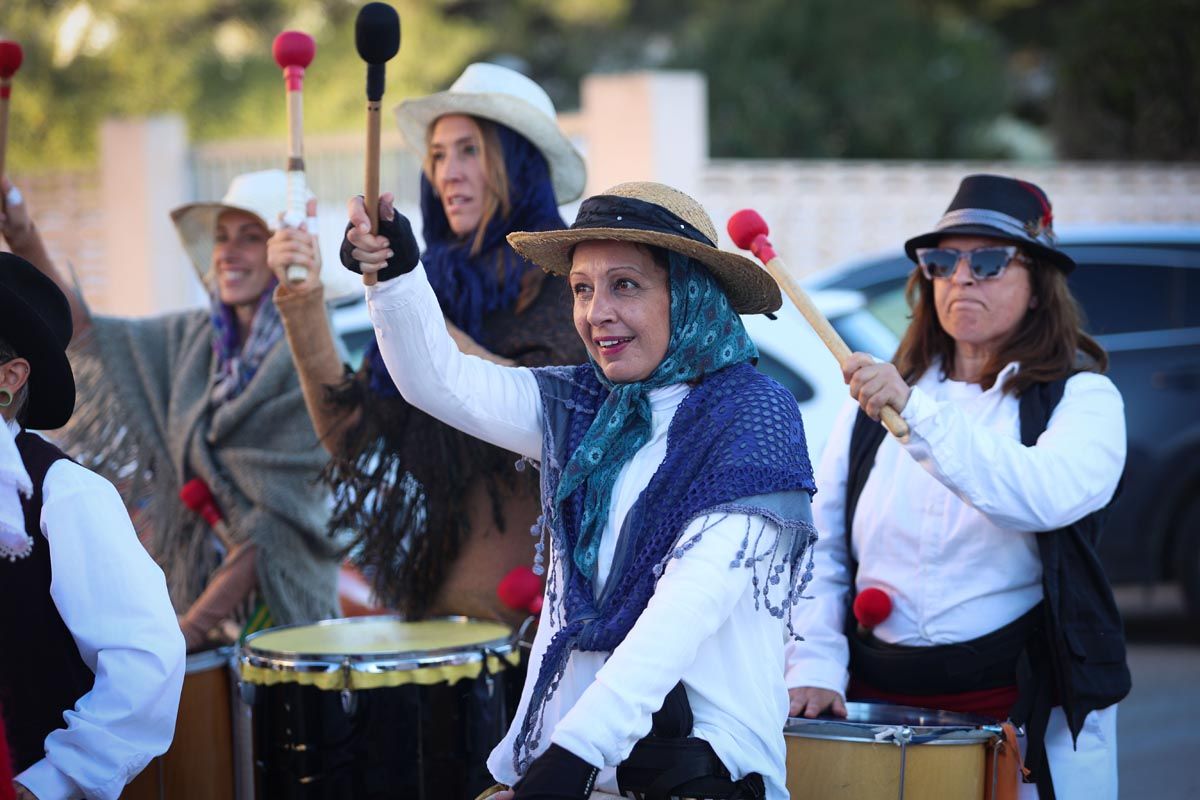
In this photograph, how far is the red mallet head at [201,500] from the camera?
15.3 feet

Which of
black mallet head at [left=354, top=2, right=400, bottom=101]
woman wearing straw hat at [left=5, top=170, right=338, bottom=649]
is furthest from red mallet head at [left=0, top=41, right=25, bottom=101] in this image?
black mallet head at [left=354, top=2, right=400, bottom=101]

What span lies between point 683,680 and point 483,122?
78.2 inches

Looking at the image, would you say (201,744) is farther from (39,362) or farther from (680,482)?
(680,482)

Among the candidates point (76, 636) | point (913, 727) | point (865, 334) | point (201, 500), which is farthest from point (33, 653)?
point (865, 334)

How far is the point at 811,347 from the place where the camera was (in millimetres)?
6609

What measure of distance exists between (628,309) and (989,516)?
0.99 metres

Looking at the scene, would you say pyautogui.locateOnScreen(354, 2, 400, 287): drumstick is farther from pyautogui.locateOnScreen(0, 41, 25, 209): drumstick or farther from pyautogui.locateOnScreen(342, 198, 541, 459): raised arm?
pyautogui.locateOnScreen(0, 41, 25, 209): drumstick

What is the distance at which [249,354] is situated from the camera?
4.73 m

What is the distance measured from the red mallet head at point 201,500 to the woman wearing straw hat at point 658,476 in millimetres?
1809

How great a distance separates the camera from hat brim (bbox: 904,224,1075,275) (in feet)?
12.1

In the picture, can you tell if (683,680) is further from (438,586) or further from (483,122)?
(483,122)

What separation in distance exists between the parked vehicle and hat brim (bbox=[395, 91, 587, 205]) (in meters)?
3.20

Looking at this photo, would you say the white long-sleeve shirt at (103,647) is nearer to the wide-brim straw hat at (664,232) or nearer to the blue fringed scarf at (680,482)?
the blue fringed scarf at (680,482)

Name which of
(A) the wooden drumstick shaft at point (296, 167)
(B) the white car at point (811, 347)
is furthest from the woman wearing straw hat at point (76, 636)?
(B) the white car at point (811, 347)
